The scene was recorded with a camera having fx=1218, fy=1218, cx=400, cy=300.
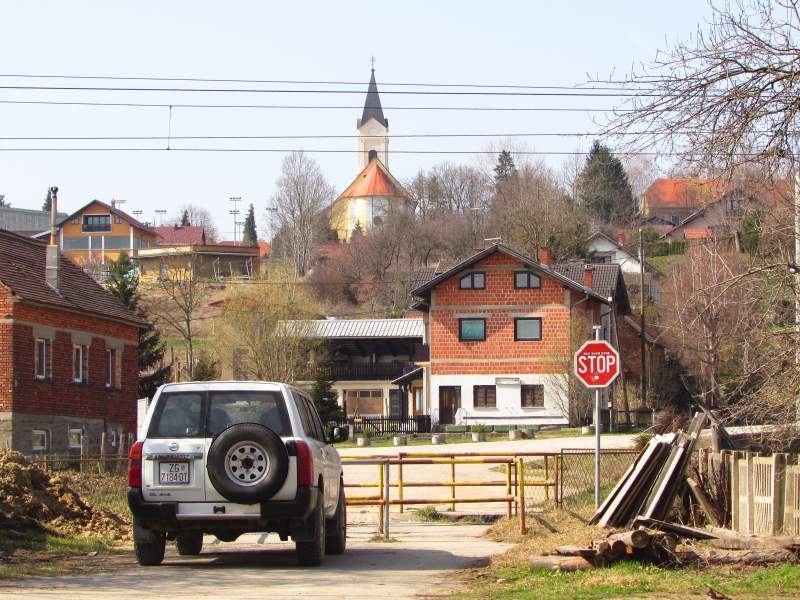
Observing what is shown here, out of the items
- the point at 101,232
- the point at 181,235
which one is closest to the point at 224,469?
the point at 101,232

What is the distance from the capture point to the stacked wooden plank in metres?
15.2

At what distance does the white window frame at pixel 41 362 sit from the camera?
122ft

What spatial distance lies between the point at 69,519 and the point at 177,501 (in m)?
4.71

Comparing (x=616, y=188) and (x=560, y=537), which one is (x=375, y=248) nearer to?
(x=616, y=188)

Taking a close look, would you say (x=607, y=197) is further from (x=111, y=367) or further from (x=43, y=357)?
(x=43, y=357)

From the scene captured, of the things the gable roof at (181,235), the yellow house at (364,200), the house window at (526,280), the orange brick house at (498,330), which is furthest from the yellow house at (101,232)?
the house window at (526,280)

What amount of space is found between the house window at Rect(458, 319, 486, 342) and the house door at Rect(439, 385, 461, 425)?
2.64 metres

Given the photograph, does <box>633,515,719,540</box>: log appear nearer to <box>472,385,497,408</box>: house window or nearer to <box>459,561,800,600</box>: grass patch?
<box>459,561,800,600</box>: grass patch

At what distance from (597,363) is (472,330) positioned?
1774 inches

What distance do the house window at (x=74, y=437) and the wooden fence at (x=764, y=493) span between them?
27.2 metres

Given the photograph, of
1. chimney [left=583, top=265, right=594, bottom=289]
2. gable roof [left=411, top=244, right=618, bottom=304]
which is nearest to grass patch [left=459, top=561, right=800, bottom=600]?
gable roof [left=411, top=244, right=618, bottom=304]

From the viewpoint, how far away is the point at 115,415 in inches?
1688

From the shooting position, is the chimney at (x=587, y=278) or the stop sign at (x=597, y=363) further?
the chimney at (x=587, y=278)

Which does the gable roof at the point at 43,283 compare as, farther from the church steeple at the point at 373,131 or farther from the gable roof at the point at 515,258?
the church steeple at the point at 373,131
